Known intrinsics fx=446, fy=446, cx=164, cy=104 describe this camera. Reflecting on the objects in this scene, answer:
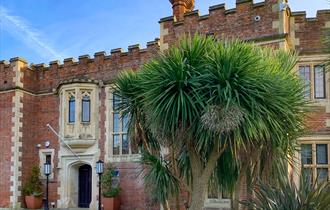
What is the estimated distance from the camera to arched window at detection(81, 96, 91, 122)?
18.9 meters

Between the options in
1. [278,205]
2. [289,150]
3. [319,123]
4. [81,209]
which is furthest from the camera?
[81,209]

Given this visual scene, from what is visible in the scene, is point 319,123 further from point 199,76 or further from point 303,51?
point 199,76

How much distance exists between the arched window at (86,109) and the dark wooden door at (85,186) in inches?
87.8

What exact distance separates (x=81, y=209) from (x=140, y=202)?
9.24 feet

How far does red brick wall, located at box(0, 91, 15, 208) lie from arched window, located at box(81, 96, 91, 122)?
325 cm

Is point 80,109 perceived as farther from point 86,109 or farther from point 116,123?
point 116,123

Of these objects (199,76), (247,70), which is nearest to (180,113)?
(199,76)

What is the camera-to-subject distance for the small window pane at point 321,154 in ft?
46.3

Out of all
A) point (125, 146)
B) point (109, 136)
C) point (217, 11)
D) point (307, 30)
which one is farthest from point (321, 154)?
point (109, 136)

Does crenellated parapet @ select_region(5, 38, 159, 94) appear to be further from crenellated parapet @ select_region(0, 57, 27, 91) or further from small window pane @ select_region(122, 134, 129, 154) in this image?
small window pane @ select_region(122, 134, 129, 154)

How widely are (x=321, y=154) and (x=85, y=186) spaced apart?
10.2 m

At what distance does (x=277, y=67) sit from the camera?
1006 cm

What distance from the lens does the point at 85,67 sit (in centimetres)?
1941

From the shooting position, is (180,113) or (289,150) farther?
(289,150)
